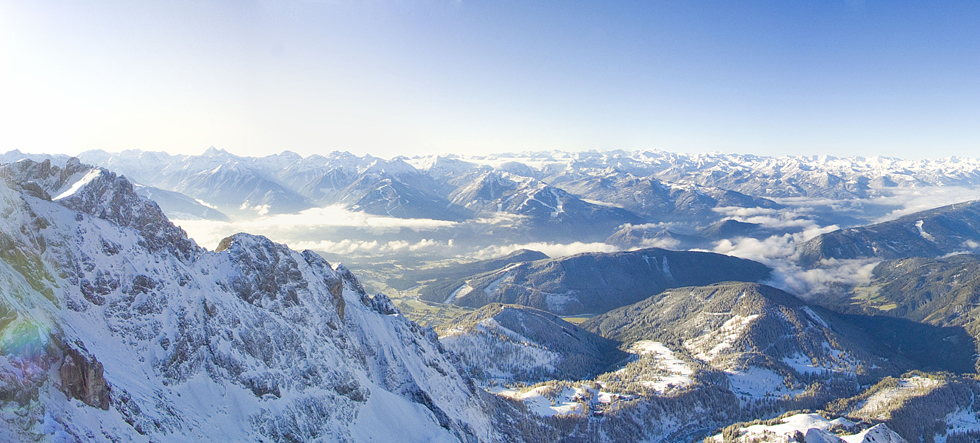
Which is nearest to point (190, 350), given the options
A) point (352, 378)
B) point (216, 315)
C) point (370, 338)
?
point (216, 315)

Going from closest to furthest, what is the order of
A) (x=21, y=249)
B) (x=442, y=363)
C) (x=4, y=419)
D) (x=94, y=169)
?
(x=4, y=419)
(x=21, y=249)
(x=94, y=169)
(x=442, y=363)

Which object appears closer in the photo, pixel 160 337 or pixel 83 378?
pixel 83 378

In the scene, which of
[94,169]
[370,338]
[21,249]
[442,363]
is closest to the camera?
[21,249]

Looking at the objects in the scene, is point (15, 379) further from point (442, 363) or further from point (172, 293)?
point (442, 363)
